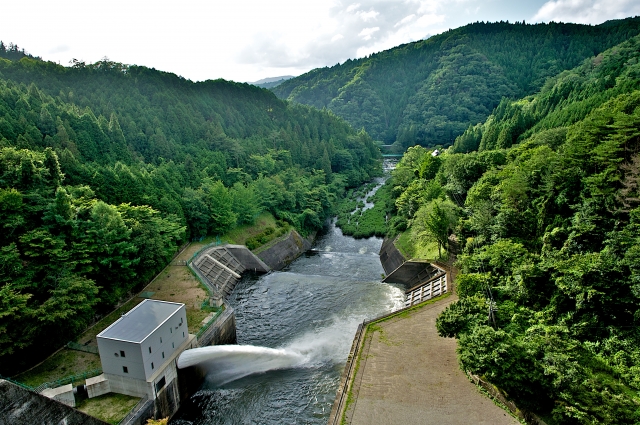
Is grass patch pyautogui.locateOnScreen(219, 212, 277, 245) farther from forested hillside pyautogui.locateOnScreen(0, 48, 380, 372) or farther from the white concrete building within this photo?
the white concrete building

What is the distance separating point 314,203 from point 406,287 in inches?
1105

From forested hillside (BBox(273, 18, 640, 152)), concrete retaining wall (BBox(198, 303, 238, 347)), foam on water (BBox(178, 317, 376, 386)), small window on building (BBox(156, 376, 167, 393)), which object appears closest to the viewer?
small window on building (BBox(156, 376, 167, 393))

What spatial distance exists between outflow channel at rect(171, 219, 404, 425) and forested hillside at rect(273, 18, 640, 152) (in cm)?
11516

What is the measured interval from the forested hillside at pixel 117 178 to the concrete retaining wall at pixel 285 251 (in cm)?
347

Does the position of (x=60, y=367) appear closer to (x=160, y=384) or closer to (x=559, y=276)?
(x=160, y=384)

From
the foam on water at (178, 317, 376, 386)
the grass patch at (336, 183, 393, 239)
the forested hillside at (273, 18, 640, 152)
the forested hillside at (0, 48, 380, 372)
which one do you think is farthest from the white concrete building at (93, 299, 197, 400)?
the forested hillside at (273, 18, 640, 152)

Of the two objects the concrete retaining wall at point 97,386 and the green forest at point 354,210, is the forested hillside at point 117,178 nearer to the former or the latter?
the green forest at point 354,210

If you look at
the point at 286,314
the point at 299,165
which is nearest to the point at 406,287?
the point at 286,314

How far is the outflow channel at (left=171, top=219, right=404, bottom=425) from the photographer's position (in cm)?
2172

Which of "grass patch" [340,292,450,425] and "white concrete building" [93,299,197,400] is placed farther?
"white concrete building" [93,299,197,400]

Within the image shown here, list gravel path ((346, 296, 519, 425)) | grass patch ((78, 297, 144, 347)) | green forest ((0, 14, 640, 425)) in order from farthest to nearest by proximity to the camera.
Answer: grass patch ((78, 297, 144, 347)) → green forest ((0, 14, 640, 425)) → gravel path ((346, 296, 519, 425))

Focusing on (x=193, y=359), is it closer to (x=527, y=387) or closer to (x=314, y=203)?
(x=527, y=387)

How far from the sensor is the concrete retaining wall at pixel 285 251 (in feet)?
155

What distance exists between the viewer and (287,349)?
26938 millimetres
